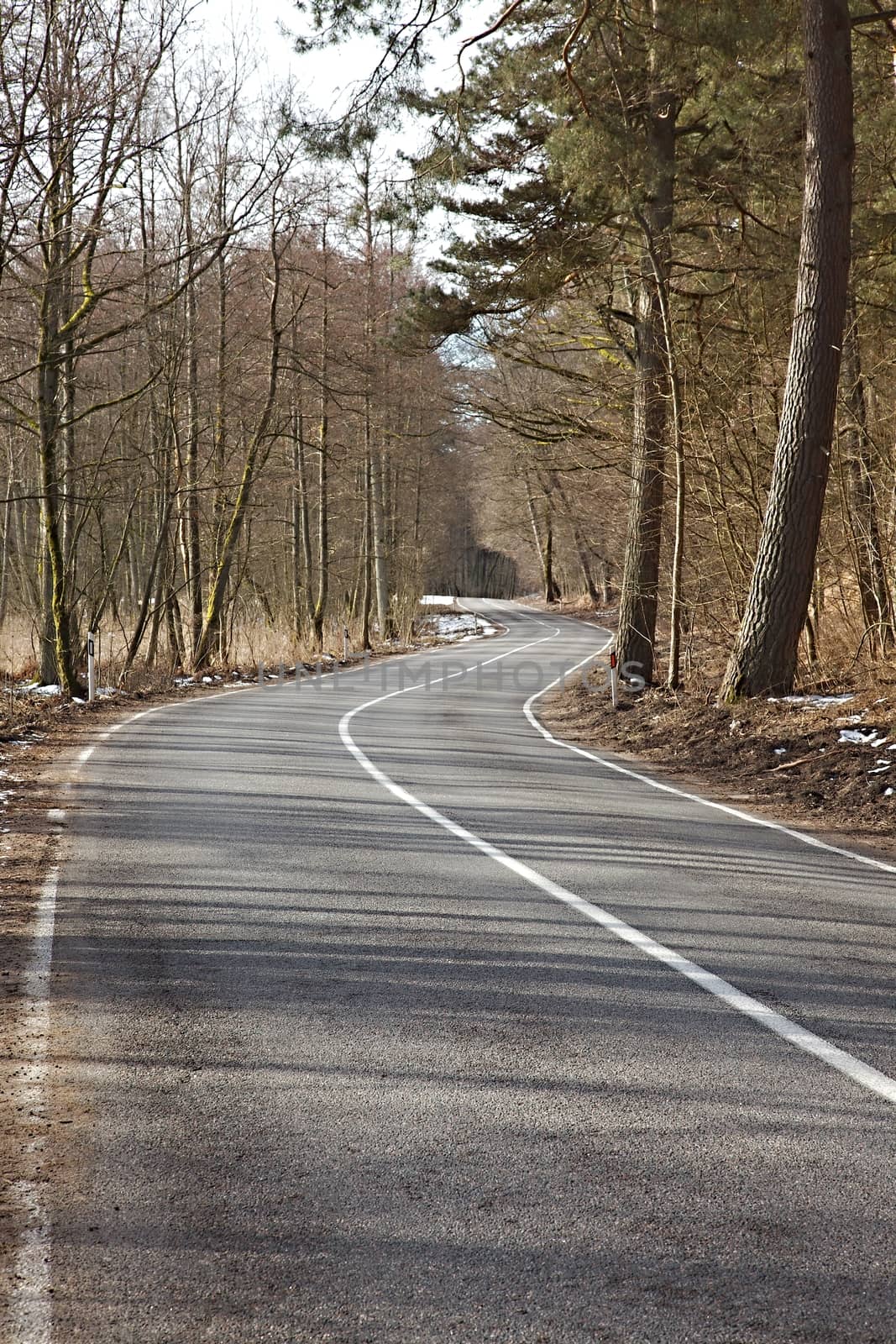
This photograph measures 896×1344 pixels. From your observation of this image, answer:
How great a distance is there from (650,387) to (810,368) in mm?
5474

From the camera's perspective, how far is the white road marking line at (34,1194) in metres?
2.77

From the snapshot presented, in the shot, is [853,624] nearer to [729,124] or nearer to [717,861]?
[729,124]

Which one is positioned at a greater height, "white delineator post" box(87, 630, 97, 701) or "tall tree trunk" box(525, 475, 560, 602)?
"tall tree trunk" box(525, 475, 560, 602)

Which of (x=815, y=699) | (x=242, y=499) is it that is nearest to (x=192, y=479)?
(x=242, y=499)

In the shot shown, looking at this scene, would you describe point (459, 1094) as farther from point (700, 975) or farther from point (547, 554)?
point (547, 554)

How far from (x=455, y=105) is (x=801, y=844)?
9.99 m

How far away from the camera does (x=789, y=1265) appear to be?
2.96 m

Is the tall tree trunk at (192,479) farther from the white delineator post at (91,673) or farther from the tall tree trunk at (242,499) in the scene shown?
the white delineator post at (91,673)

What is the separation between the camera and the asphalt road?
285cm

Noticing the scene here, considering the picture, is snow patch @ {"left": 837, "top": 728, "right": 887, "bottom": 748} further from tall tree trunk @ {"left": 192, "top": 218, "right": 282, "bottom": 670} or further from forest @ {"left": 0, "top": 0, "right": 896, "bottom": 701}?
tall tree trunk @ {"left": 192, "top": 218, "right": 282, "bottom": 670}

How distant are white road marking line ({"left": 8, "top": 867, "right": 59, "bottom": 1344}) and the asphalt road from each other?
45 millimetres

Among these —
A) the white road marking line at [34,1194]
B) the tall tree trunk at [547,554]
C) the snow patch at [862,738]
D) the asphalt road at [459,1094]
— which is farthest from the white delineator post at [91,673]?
the tall tree trunk at [547,554]

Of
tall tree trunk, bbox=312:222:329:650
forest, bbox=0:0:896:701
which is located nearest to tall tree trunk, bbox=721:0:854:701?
forest, bbox=0:0:896:701

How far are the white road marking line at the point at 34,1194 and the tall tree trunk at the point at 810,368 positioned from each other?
1057 centimetres
